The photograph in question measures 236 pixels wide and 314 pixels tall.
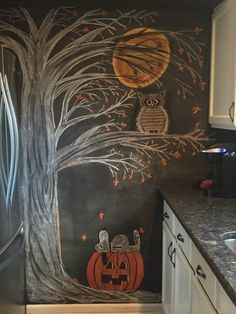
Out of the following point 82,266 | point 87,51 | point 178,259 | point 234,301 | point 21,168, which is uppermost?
point 87,51

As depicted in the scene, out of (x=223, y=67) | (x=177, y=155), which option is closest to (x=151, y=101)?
(x=177, y=155)

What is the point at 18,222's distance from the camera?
255cm

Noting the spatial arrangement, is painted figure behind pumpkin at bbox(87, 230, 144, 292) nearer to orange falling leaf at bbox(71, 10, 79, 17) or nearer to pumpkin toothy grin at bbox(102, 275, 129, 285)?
pumpkin toothy grin at bbox(102, 275, 129, 285)

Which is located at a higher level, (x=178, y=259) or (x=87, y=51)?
(x=87, y=51)

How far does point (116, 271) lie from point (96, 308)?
344 mm

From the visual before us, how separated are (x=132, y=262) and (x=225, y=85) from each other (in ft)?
4.91

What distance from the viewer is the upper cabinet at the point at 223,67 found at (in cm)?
223

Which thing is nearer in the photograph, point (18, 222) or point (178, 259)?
point (178, 259)

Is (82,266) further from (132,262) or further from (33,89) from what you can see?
(33,89)

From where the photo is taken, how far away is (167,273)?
8.54 feet

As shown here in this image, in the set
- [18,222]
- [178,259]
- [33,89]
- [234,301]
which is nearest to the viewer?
[234,301]

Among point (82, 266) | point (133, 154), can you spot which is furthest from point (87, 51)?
point (82, 266)

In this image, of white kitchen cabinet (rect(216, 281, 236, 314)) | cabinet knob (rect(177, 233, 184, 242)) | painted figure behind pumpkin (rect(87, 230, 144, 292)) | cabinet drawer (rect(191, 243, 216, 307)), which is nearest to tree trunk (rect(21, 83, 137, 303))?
painted figure behind pumpkin (rect(87, 230, 144, 292))

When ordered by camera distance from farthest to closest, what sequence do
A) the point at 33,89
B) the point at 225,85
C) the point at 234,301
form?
the point at 33,89, the point at 225,85, the point at 234,301
